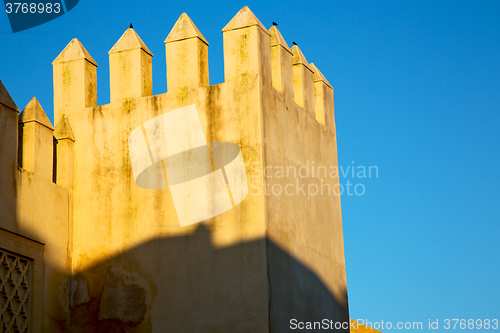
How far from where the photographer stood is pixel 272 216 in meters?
11.8

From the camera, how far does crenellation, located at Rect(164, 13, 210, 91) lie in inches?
496

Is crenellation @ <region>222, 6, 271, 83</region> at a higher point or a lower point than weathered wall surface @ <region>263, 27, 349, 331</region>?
higher

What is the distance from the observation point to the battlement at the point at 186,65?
12.4 metres

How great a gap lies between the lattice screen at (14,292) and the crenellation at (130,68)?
319cm

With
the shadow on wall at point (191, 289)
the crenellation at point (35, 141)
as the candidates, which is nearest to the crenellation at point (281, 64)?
the shadow on wall at point (191, 289)

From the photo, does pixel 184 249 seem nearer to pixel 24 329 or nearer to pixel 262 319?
pixel 262 319

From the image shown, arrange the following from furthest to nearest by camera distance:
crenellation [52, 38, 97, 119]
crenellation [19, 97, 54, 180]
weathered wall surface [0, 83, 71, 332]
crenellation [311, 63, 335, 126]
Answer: crenellation [311, 63, 335, 126]
crenellation [52, 38, 97, 119]
crenellation [19, 97, 54, 180]
weathered wall surface [0, 83, 71, 332]

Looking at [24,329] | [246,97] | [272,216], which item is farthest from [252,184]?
[24,329]

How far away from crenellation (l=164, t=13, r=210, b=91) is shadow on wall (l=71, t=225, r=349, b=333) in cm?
240

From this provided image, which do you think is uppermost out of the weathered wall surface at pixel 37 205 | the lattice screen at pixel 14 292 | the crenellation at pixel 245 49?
the crenellation at pixel 245 49

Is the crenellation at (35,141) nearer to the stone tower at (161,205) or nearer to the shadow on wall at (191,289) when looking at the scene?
the stone tower at (161,205)

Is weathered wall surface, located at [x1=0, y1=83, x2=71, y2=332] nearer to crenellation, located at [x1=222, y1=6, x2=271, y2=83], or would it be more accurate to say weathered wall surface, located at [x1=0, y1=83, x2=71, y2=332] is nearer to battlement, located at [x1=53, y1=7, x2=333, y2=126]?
battlement, located at [x1=53, y1=7, x2=333, y2=126]

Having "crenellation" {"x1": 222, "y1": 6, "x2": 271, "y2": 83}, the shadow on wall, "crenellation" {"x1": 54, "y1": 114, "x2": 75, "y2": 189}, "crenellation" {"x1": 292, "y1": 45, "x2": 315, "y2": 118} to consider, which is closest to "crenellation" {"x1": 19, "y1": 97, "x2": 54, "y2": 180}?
"crenellation" {"x1": 54, "y1": 114, "x2": 75, "y2": 189}

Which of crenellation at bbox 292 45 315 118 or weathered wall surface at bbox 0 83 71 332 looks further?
crenellation at bbox 292 45 315 118
